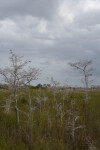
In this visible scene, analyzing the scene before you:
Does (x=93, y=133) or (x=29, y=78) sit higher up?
(x=29, y=78)

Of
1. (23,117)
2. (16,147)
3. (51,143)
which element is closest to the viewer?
(16,147)

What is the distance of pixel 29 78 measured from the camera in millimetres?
4668

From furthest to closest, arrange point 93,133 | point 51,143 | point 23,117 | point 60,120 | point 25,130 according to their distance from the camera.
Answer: point 23,117 < point 60,120 < point 93,133 < point 25,130 < point 51,143

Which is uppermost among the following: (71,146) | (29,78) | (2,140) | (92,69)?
(92,69)

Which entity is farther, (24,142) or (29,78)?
(29,78)

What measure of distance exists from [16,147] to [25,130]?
0.84 m

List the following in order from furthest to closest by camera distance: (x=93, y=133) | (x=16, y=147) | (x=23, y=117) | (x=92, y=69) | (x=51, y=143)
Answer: (x=92, y=69) < (x=23, y=117) < (x=93, y=133) < (x=51, y=143) < (x=16, y=147)

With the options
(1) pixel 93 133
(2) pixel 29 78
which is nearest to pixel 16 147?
(2) pixel 29 78

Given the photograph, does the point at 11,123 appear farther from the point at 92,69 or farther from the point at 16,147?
the point at 92,69

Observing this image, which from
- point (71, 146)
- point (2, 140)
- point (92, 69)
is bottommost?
point (71, 146)

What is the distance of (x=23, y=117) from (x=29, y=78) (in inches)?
66.3

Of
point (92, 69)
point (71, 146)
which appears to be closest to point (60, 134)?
point (71, 146)

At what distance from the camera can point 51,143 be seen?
149 inches

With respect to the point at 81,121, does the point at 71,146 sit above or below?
below
